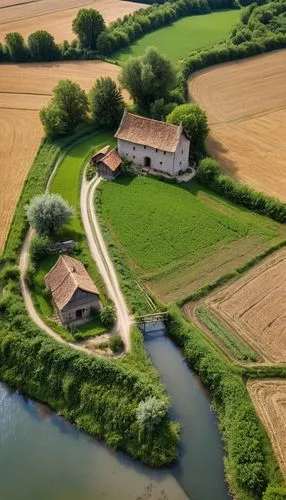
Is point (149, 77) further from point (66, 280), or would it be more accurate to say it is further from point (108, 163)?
point (66, 280)

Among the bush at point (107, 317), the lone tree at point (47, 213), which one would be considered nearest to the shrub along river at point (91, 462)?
the bush at point (107, 317)

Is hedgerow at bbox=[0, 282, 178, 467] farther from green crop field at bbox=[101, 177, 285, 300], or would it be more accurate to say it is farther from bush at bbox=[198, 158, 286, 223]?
bush at bbox=[198, 158, 286, 223]

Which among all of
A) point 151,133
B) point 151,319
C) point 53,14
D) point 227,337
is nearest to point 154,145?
point 151,133

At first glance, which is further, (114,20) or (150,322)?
(114,20)

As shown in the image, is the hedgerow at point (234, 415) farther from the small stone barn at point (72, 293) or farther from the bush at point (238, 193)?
the bush at point (238, 193)

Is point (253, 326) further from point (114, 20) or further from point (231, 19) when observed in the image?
point (231, 19)

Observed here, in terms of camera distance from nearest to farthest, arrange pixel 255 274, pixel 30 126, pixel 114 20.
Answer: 1. pixel 255 274
2. pixel 30 126
3. pixel 114 20

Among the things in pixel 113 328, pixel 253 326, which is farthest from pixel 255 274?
pixel 113 328
